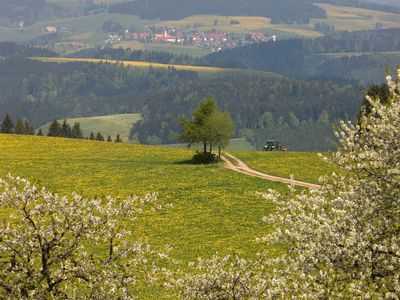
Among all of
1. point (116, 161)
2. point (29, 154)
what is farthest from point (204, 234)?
point (29, 154)

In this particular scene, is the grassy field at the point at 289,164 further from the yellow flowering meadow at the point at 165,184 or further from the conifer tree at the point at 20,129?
the conifer tree at the point at 20,129

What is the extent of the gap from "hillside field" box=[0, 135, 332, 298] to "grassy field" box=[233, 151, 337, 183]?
101cm

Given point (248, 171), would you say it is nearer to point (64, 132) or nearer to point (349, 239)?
point (349, 239)

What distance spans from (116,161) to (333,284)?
70692 millimetres

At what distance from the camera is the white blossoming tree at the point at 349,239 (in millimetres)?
19938

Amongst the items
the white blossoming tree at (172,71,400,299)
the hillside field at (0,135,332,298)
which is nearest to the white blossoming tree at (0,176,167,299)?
the white blossoming tree at (172,71,400,299)

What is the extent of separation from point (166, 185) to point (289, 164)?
1906 centimetres

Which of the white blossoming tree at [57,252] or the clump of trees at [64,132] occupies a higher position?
the white blossoming tree at [57,252]

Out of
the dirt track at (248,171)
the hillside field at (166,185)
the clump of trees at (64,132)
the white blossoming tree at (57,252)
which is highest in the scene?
the white blossoming tree at (57,252)

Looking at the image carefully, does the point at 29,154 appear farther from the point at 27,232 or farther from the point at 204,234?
the point at 27,232

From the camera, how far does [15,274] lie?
2069cm

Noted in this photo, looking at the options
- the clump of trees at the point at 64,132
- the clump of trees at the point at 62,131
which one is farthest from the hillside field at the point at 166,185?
the clump of trees at the point at 62,131

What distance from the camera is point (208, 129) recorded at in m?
81.8

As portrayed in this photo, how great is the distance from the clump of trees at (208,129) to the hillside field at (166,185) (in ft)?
11.1
